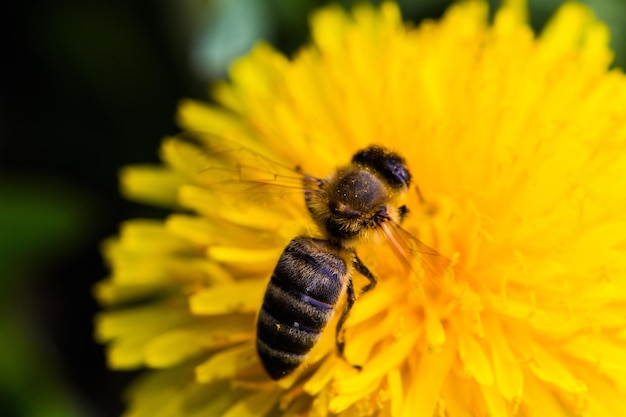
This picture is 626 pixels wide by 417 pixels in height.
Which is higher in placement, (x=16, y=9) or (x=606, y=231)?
(x=16, y=9)

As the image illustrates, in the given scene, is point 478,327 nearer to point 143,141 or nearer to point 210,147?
point 210,147

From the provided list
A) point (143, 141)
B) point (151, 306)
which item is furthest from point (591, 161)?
point (143, 141)

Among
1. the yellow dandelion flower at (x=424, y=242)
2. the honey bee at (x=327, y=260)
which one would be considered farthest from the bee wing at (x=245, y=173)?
the honey bee at (x=327, y=260)

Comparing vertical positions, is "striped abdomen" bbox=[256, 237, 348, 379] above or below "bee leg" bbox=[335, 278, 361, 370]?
above

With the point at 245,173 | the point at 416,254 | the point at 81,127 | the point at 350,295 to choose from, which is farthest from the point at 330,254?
the point at 81,127

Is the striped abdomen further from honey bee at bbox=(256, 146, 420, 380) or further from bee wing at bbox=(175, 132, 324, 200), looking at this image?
bee wing at bbox=(175, 132, 324, 200)

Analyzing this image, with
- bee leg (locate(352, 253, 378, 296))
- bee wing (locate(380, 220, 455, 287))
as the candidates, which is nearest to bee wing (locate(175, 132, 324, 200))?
bee leg (locate(352, 253, 378, 296))
